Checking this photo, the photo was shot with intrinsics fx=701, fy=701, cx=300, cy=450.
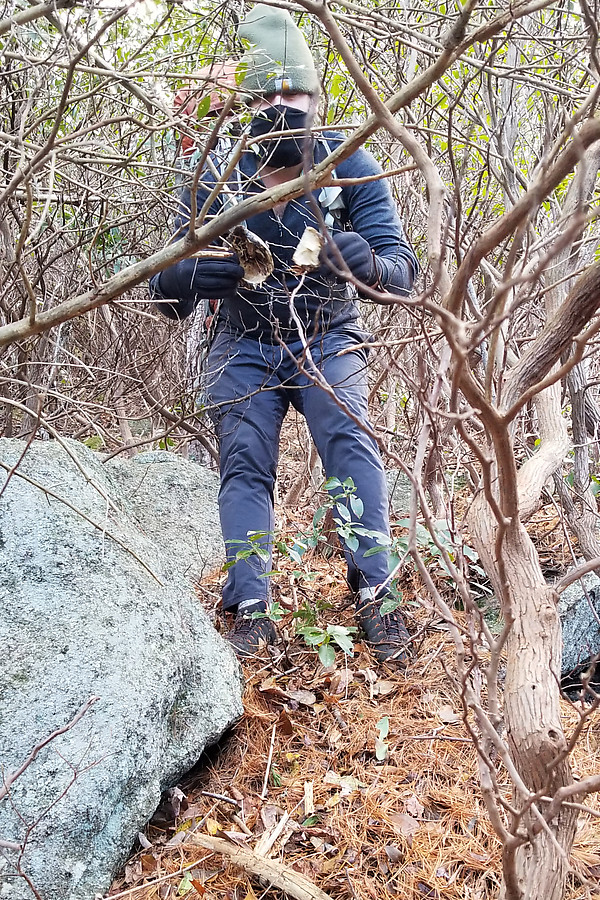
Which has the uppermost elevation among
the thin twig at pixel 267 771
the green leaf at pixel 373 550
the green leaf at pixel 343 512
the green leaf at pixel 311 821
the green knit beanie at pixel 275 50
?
the green knit beanie at pixel 275 50

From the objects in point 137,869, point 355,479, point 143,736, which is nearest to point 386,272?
point 355,479

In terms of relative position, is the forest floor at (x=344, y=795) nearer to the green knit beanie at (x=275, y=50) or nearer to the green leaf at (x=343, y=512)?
the green leaf at (x=343, y=512)

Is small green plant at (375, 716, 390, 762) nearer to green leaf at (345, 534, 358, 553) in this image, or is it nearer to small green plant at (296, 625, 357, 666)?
small green plant at (296, 625, 357, 666)

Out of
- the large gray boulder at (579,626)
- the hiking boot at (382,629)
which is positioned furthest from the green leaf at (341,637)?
the large gray boulder at (579,626)

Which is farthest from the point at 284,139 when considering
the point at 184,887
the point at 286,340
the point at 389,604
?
the point at 184,887

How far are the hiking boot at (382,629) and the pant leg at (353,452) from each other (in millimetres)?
84

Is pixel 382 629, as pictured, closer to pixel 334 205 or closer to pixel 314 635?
pixel 314 635

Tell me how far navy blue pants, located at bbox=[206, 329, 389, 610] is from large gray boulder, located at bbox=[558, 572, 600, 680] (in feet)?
2.71

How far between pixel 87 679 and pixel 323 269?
188 centimetres

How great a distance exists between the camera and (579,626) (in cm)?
298

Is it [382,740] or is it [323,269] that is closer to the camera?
[382,740]

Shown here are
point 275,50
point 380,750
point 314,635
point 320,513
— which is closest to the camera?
point 380,750

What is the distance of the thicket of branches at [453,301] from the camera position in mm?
1199

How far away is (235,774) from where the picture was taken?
226 centimetres
